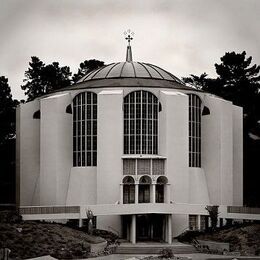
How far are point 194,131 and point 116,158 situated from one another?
25.1 feet

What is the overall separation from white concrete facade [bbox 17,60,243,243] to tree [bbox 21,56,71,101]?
26134 mm

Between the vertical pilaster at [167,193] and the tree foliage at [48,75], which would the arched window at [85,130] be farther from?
the tree foliage at [48,75]

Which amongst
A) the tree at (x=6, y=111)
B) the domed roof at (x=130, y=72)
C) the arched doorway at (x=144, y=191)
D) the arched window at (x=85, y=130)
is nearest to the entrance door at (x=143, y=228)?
the arched doorway at (x=144, y=191)

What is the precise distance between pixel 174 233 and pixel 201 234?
12.8ft

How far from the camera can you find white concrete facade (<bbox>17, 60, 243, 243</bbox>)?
60531 millimetres

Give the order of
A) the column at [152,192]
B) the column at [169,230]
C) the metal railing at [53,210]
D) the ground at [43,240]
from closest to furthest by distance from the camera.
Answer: the ground at [43,240] < the column at [169,230] < the metal railing at [53,210] < the column at [152,192]

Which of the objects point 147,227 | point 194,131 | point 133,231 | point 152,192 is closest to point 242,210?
point 152,192

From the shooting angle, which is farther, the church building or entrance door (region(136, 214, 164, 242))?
the church building

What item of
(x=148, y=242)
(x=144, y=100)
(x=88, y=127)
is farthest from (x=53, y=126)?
(x=148, y=242)

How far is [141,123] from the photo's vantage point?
61.9 m

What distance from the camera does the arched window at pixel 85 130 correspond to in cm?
6222

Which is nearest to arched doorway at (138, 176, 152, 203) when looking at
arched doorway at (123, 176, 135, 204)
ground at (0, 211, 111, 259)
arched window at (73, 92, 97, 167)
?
arched doorway at (123, 176, 135, 204)

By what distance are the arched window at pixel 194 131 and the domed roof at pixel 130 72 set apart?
18.2ft

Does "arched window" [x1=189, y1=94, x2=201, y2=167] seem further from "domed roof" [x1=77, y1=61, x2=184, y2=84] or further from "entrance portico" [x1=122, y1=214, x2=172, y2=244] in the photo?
"entrance portico" [x1=122, y1=214, x2=172, y2=244]
